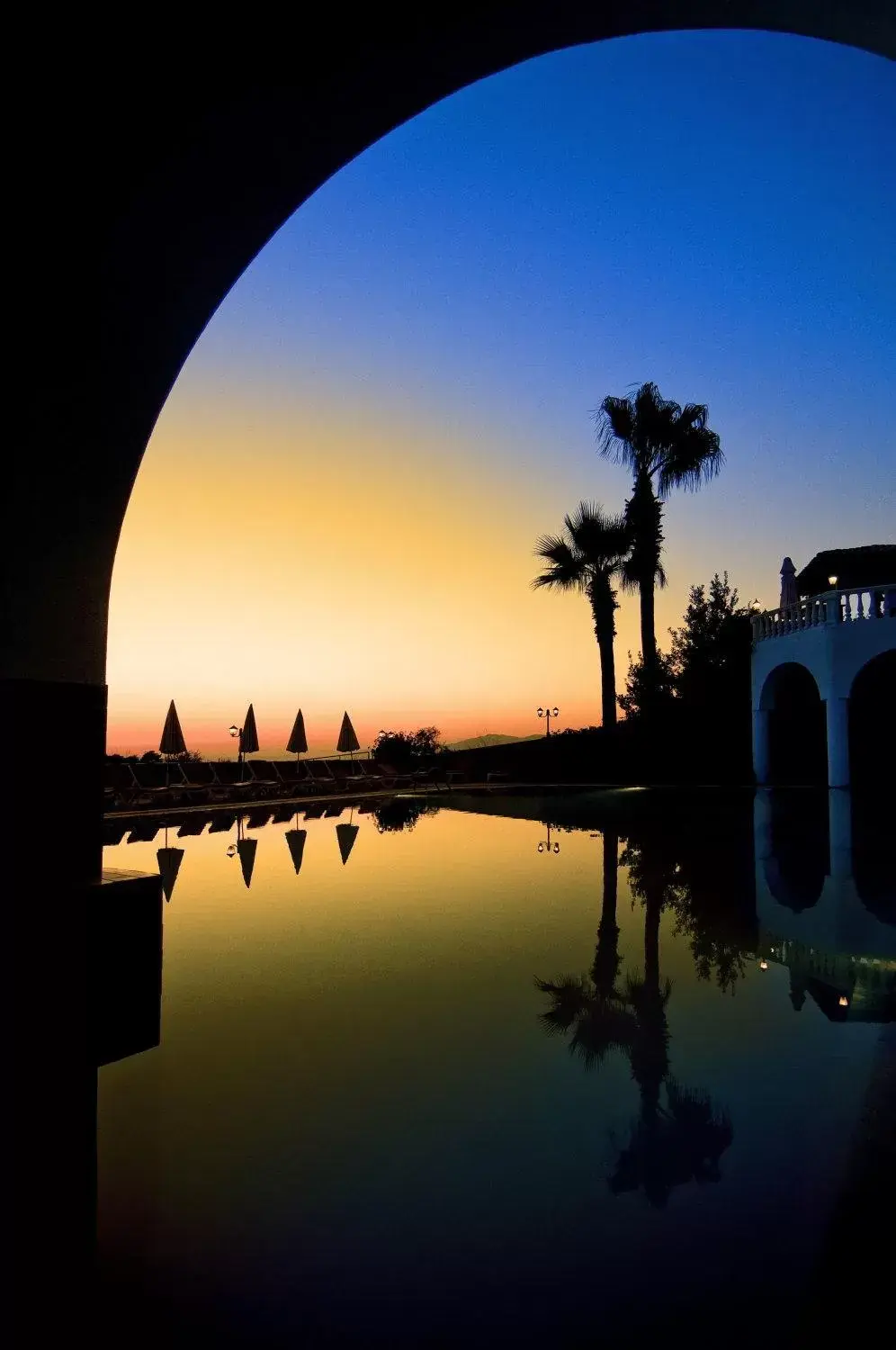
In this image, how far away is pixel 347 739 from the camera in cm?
2219

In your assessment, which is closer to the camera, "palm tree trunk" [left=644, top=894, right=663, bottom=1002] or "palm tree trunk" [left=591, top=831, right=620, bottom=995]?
"palm tree trunk" [left=644, top=894, right=663, bottom=1002]

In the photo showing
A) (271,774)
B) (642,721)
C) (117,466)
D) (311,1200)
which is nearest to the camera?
(117,466)

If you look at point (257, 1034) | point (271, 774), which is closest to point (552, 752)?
point (271, 774)

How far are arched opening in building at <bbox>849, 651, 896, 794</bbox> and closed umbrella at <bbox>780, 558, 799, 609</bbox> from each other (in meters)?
2.78

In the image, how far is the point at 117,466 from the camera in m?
2.58

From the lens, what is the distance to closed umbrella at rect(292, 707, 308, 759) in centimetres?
2088

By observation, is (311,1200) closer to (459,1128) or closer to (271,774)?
(459,1128)

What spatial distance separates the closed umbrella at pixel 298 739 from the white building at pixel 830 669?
11551 mm

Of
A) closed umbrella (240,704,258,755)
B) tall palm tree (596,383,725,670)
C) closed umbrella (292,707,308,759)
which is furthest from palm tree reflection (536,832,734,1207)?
tall palm tree (596,383,725,670)

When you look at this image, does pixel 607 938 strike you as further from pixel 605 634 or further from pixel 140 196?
pixel 605 634

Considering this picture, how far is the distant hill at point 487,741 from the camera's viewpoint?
2848 cm

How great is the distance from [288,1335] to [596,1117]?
164 centimetres

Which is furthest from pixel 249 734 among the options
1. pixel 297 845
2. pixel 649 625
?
pixel 649 625

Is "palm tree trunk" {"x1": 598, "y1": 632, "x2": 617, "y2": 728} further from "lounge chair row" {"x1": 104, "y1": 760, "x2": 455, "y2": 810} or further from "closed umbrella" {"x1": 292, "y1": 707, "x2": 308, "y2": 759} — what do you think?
"closed umbrella" {"x1": 292, "y1": 707, "x2": 308, "y2": 759}
